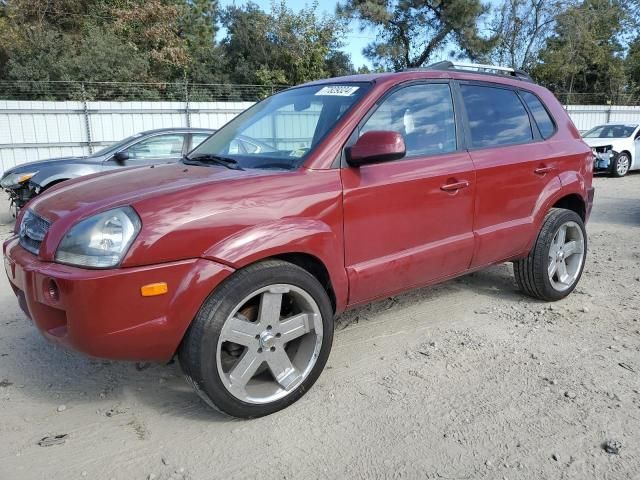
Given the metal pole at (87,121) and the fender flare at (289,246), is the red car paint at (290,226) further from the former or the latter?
the metal pole at (87,121)

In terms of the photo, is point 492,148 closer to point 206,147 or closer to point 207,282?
point 206,147

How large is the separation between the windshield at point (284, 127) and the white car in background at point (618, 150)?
12068 mm

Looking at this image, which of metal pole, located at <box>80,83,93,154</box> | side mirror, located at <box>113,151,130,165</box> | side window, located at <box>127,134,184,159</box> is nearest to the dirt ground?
side mirror, located at <box>113,151,130,165</box>

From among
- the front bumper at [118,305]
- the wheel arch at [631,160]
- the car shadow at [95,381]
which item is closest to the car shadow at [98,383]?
the car shadow at [95,381]

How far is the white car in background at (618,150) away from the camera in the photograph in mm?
13250

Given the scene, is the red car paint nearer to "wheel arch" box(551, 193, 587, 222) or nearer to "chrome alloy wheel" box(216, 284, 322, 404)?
"chrome alloy wheel" box(216, 284, 322, 404)

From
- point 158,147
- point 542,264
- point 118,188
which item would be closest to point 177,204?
point 118,188

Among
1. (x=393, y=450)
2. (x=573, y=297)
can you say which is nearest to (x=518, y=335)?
(x=573, y=297)

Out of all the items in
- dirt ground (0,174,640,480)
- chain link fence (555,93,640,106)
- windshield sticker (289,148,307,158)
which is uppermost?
chain link fence (555,93,640,106)

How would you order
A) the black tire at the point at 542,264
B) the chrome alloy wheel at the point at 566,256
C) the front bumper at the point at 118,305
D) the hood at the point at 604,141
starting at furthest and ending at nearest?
the hood at the point at 604,141
the chrome alloy wheel at the point at 566,256
the black tire at the point at 542,264
the front bumper at the point at 118,305

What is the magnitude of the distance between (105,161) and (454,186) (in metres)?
5.90

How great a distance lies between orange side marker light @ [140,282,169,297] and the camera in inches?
90.0

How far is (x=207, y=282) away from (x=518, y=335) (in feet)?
7.63

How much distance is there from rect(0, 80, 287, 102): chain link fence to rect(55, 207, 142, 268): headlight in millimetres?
15712
